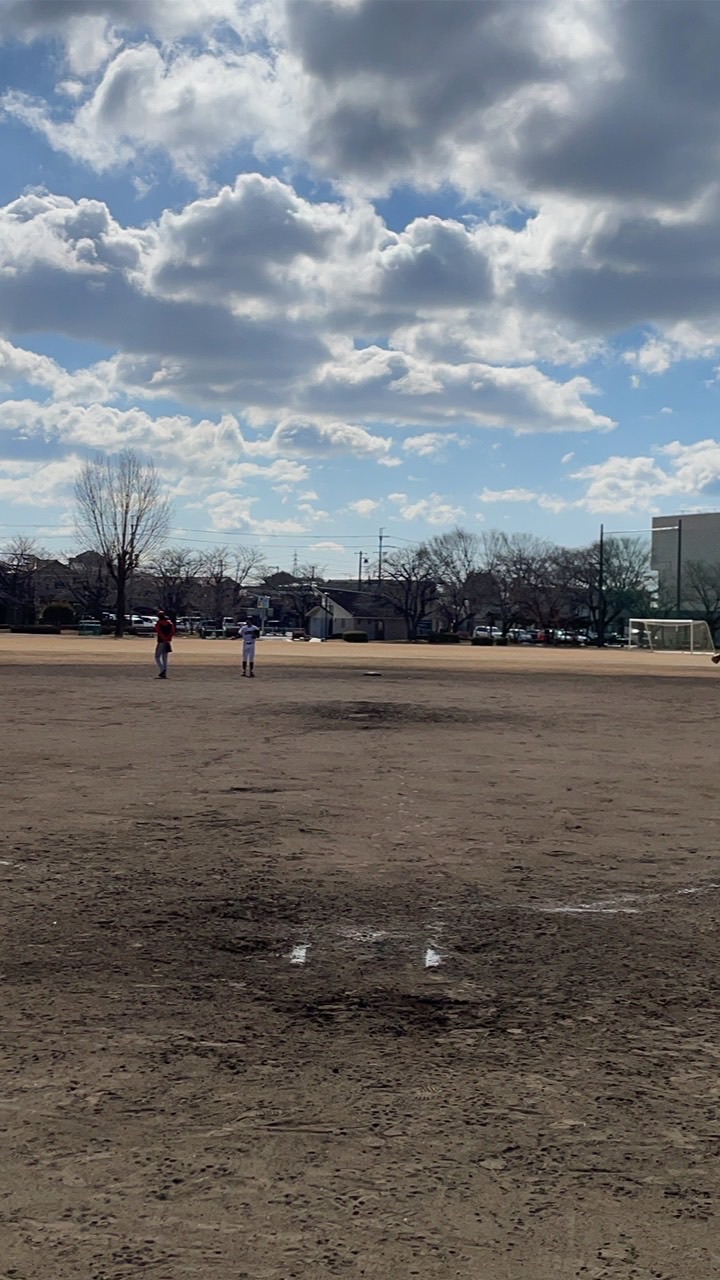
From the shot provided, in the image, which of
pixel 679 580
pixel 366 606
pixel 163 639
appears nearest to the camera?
pixel 163 639

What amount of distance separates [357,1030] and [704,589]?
11342cm

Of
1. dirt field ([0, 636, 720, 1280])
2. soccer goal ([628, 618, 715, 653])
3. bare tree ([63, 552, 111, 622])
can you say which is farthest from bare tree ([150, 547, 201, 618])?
dirt field ([0, 636, 720, 1280])

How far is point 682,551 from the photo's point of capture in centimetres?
12475

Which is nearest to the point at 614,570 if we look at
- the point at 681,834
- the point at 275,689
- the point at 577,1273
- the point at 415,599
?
the point at 415,599

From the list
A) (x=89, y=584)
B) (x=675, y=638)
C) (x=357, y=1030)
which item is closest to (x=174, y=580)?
(x=89, y=584)

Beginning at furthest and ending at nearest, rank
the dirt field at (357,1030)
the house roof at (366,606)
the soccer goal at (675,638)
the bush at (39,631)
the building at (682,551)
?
the house roof at (366,606), the building at (682,551), the bush at (39,631), the soccer goal at (675,638), the dirt field at (357,1030)

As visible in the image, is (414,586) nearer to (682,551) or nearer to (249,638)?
(682,551)

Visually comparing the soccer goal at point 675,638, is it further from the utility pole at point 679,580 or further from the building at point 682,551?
the building at point 682,551

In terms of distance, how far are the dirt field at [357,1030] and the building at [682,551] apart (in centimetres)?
10967

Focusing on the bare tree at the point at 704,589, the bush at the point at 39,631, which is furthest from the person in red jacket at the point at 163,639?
the bare tree at the point at 704,589

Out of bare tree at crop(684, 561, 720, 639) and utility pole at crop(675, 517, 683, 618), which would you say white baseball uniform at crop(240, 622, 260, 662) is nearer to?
bare tree at crop(684, 561, 720, 639)

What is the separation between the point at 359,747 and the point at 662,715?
972 cm

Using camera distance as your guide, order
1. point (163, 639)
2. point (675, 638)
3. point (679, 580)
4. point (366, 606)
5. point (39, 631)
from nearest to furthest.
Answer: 1. point (163, 639)
2. point (39, 631)
3. point (675, 638)
4. point (679, 580)
5. point (366, 606)

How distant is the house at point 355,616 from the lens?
5374 inches
